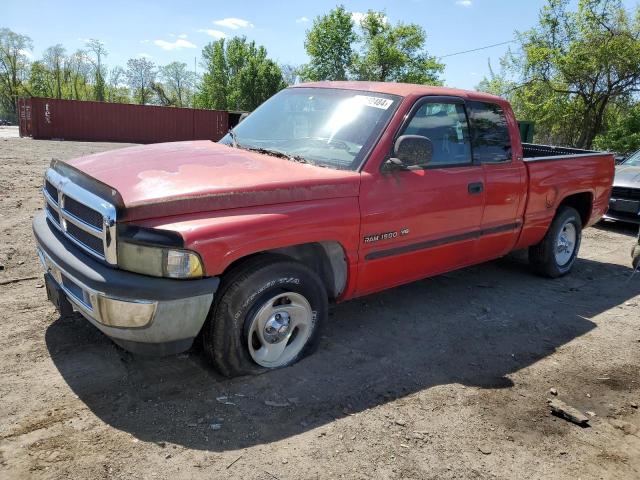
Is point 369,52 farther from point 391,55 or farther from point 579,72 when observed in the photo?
point 579,72

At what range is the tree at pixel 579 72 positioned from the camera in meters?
26.3

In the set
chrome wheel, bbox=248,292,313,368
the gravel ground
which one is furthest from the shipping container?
chrome wheel, bbox=248,292,313,368

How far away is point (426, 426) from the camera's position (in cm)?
310

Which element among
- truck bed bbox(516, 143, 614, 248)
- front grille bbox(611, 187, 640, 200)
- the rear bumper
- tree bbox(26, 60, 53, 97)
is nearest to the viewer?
truck bed bbox(516, 143, 614, 248)

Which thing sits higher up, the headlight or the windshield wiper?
the windshield wiper

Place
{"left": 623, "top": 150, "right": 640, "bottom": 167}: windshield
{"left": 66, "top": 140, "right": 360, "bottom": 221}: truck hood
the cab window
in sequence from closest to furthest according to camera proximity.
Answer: {"left": 66, "top": 140, "right": 360, "bottom": 221}: truck hood, the cab window, {"left": 623, "top": 150, "right": 640, "bottom": 167}: windshield

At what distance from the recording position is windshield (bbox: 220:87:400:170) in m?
3.86

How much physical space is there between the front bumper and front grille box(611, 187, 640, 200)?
838 cm

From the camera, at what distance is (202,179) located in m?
3.20

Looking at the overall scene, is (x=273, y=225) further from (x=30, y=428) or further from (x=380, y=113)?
(x=30, y=428)

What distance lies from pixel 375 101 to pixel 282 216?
1.46m

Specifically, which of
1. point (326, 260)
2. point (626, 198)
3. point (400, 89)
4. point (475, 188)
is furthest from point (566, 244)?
point (326, 260)

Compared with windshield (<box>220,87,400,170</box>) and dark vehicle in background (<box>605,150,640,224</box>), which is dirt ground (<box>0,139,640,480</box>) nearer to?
windshield (<box>220,87,400,170</box>)

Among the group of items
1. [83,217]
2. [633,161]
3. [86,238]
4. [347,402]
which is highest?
[633,161]
